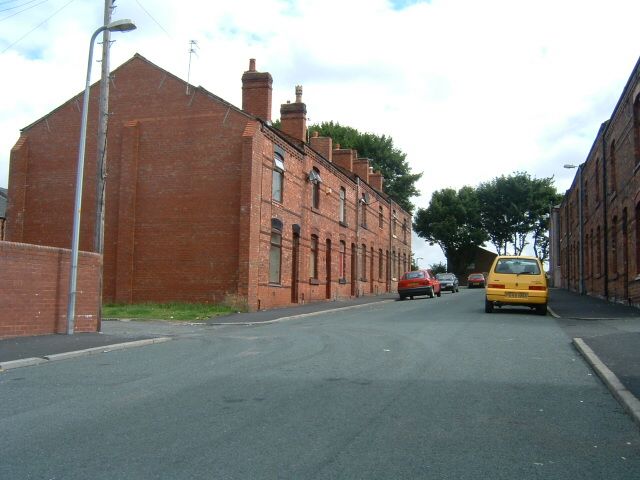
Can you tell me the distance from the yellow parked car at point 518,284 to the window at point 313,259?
39.3 feet

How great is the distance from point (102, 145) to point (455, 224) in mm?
56722

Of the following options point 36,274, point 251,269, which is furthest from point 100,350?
point 251,269

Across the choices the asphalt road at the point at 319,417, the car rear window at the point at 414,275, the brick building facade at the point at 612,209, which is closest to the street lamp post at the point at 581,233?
the brick building facade at the point at 612,209

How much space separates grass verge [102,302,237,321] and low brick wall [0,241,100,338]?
5.11 m

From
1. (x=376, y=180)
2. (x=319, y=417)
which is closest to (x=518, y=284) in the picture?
(x=319, y=417)

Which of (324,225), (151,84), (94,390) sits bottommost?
(94,390)

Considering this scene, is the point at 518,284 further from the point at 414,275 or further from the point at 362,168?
the point at 362,168

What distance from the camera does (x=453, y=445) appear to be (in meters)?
5.14

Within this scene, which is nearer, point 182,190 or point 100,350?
point 100,350

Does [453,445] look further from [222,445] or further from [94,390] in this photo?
[94,390]

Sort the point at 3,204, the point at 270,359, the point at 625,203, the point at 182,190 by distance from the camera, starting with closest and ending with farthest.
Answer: the point at 270,359
the point at 625,203
the point at 182,190
the point at 3,204

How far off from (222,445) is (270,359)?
471cm

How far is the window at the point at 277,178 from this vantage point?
25438 mm

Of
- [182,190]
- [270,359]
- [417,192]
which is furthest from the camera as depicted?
[417,192]
